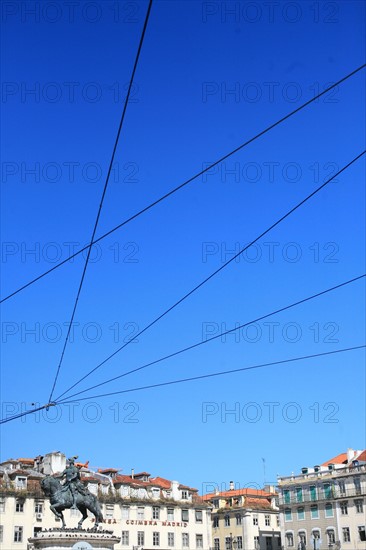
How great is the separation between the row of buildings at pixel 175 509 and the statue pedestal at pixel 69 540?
3519cm

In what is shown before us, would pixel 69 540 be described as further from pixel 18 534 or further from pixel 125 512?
pixel 125 512

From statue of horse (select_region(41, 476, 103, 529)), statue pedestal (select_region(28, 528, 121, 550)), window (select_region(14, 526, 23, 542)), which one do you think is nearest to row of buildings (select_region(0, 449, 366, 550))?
window (select_region(14, 526, 23, 542))

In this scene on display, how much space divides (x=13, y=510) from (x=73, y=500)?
3494cm

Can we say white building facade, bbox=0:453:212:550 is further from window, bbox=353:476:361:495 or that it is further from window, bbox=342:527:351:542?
window, bbox=353:476:361:495

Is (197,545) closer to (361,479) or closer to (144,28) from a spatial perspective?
(361,479)

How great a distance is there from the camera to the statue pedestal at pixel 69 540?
103 ft

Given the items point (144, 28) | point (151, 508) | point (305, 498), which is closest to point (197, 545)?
point (151, 508)

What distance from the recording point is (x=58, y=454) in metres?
72.4

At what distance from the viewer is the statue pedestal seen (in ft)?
103

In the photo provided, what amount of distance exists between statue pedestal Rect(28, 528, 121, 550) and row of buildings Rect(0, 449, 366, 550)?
3519cm

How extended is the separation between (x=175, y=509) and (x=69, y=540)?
46.2 metres

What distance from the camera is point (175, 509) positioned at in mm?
75562

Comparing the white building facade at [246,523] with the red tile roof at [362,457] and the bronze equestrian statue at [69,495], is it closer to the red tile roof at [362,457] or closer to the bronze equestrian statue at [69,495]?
the red tile roof at [362,457]

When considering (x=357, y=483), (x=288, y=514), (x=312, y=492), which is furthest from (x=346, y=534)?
(x=288, y=514)
